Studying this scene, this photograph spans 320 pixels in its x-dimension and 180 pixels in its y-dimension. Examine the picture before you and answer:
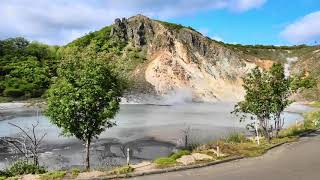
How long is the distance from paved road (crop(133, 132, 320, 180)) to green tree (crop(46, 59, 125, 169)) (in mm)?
5218

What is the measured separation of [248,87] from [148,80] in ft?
302

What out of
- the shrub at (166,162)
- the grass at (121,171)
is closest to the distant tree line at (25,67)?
the shrub at (166,162)

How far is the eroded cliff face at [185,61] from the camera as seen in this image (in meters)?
134

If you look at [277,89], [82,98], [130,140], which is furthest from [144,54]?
[82,98]

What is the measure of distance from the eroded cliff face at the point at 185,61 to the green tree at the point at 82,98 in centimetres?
10000

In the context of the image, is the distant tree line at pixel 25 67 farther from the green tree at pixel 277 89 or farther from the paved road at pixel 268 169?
the paved road at pixel 268 169

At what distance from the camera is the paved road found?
25781 millimetres

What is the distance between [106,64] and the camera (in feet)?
97.5

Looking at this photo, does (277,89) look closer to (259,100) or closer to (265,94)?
(265,94)

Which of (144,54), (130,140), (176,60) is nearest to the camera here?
(130,140)

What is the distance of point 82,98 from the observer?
27812 millimetres

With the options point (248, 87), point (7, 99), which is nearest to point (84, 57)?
point (248, 87)

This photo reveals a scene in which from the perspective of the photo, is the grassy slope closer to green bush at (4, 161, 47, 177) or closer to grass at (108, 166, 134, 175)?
green bush at (4, 161, 47, 177)

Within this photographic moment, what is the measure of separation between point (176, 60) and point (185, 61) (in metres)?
2.94
